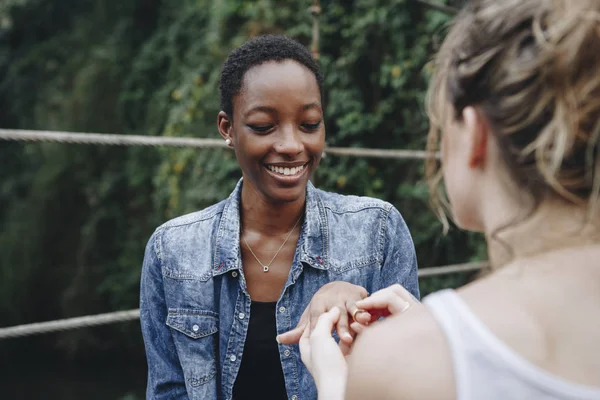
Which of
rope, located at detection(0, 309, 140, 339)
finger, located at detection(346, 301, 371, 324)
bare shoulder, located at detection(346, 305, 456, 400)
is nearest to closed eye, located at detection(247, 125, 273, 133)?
finger, located at detection(346, 301, 371, 324)

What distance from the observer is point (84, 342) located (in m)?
8.36

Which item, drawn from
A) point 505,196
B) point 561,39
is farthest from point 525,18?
point 505,196

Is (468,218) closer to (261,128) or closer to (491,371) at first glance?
(491,371)

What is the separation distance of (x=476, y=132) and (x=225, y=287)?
1.05m

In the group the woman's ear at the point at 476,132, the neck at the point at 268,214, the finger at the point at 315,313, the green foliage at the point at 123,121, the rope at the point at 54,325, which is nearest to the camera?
the woman's ear at the point at 476,132

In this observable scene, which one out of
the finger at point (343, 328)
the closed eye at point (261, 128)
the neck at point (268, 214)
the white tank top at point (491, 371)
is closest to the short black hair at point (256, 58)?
the closed eye at point (261, 128)

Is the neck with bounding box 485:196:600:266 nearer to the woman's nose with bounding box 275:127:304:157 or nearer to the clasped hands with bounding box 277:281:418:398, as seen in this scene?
the clasped hands with bounding box 277:281:418:398

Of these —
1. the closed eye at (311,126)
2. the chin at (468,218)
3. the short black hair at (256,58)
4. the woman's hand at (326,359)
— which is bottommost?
the woman's hand at (326,359)

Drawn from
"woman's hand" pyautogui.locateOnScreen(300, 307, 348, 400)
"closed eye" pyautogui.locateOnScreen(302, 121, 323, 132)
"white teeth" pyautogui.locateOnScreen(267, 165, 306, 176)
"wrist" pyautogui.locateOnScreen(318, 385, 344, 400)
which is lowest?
"wrist" pyautogui.locateOnScreen(318, 385, 344, 400)

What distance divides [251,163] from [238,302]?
380 mm

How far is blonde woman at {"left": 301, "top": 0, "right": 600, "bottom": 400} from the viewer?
2.68ft

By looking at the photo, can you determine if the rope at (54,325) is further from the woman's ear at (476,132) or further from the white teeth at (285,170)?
the woman's ear at (476,132)

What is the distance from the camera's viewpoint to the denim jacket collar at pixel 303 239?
5.98 feet

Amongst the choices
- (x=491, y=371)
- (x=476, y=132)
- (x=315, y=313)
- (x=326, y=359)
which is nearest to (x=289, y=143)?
(x=315, y=313)
